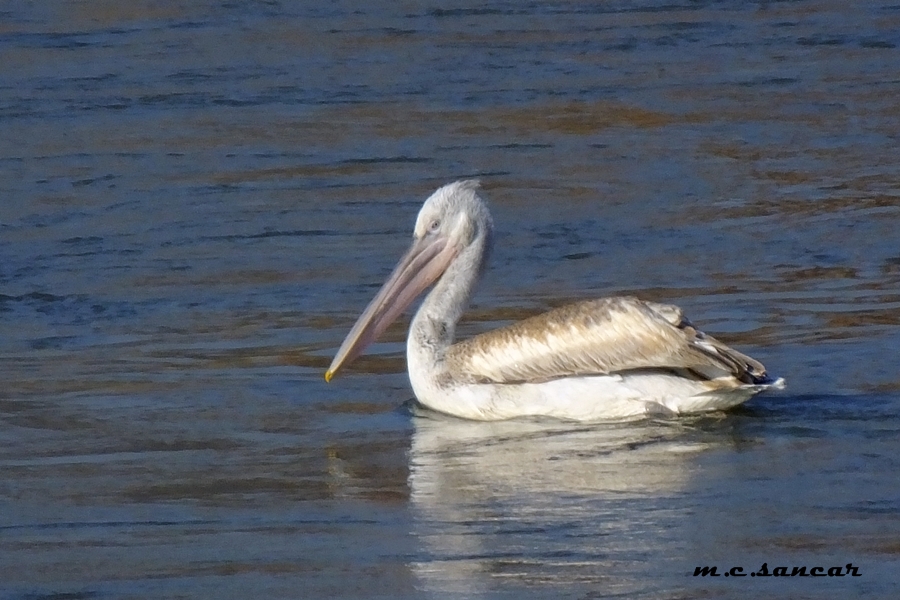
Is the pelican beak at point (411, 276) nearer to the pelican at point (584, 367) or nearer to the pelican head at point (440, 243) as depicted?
the pelican head at point (440, 243)

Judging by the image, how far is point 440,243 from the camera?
23.5 ft

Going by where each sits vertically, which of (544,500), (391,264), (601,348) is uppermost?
(601,348)

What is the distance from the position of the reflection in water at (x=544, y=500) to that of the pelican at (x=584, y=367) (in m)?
0.08

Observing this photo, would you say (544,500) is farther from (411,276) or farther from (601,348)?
(411,276)

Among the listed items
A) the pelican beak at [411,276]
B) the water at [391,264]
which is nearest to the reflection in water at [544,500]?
the water at [391,264]

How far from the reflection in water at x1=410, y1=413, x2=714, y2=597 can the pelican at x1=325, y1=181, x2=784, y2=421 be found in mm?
77

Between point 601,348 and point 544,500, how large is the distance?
46.1 inches

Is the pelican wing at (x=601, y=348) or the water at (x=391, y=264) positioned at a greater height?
the pelican wing at (x=601, y=348)

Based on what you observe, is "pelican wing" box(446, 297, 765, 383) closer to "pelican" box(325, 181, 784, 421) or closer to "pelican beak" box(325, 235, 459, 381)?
"pelican" box(325, 181, 784, 421)

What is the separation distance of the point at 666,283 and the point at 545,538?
3709mm

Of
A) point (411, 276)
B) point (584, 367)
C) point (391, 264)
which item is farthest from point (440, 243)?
point (391, 264)

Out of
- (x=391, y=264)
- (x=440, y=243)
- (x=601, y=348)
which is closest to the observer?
(x=601, y=348)

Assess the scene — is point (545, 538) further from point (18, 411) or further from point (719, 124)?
point (719, 124)

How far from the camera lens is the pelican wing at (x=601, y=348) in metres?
6.29
